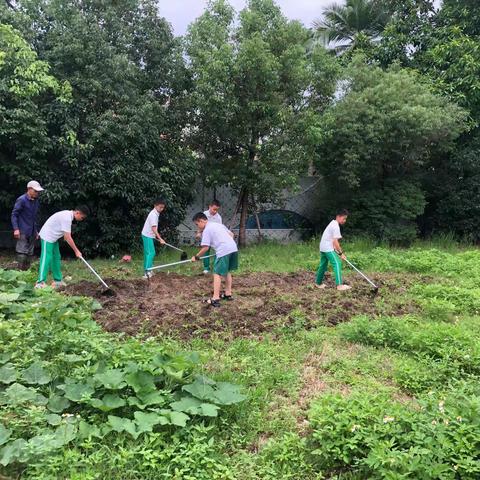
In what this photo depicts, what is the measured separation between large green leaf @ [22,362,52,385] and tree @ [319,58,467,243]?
953 centimetres

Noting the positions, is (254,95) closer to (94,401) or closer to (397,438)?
(94,401)

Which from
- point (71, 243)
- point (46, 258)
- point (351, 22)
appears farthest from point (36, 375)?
point (351, 22)

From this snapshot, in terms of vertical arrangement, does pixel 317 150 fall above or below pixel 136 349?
above

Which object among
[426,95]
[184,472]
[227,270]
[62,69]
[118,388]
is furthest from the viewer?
[426,95]

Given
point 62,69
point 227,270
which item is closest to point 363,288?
point 227,270

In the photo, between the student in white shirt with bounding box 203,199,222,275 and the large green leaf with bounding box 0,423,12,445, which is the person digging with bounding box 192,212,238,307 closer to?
the student in white shirt with bounding box 203,199,222,275

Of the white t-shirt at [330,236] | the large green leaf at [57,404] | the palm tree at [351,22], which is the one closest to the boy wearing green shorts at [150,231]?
the white t-shirt at [330,236]

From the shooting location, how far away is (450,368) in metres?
→ 4.18

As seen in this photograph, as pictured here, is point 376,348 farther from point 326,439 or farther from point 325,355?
point 326,439

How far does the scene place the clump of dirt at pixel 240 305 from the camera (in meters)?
5.37

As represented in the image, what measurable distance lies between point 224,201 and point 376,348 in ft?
30.7

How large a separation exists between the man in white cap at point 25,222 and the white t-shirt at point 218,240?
308 cm

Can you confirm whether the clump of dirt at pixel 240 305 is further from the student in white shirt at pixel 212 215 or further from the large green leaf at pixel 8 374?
the large green leaf at pixel 8 374

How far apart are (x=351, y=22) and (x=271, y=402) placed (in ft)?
55.0
